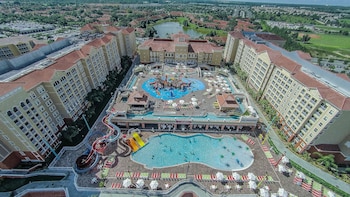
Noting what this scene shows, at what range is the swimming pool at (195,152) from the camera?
1571 inches

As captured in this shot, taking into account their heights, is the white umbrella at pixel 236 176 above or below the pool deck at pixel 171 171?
above

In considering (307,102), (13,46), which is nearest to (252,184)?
(307,102)

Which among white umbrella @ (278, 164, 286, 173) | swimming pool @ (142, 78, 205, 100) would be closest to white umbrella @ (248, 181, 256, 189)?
white umbrella @ (278, 164, 286, 173)

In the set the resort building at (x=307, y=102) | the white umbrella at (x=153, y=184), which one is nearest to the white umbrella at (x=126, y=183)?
the white umbrella at (x=153, y=184)

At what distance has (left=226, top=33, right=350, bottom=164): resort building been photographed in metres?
37.5

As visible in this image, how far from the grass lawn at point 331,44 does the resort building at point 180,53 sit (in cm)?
11275

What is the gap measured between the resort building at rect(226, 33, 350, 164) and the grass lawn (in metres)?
106

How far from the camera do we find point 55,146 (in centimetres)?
4241

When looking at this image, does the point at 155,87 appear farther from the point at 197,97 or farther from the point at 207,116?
the point at 207,116

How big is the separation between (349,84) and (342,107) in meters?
12.2

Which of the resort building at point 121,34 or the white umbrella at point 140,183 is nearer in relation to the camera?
the white umbrella at point 140,183

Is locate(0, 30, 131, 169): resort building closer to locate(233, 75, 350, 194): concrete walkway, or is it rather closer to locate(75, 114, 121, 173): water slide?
locate(75, 114, 121, 173): water slide

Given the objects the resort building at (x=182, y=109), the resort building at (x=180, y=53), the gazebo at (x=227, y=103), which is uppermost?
the resort building at (x=180, y=53)

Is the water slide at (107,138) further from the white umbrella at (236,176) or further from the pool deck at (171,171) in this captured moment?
the white umbrella at (236,176)
